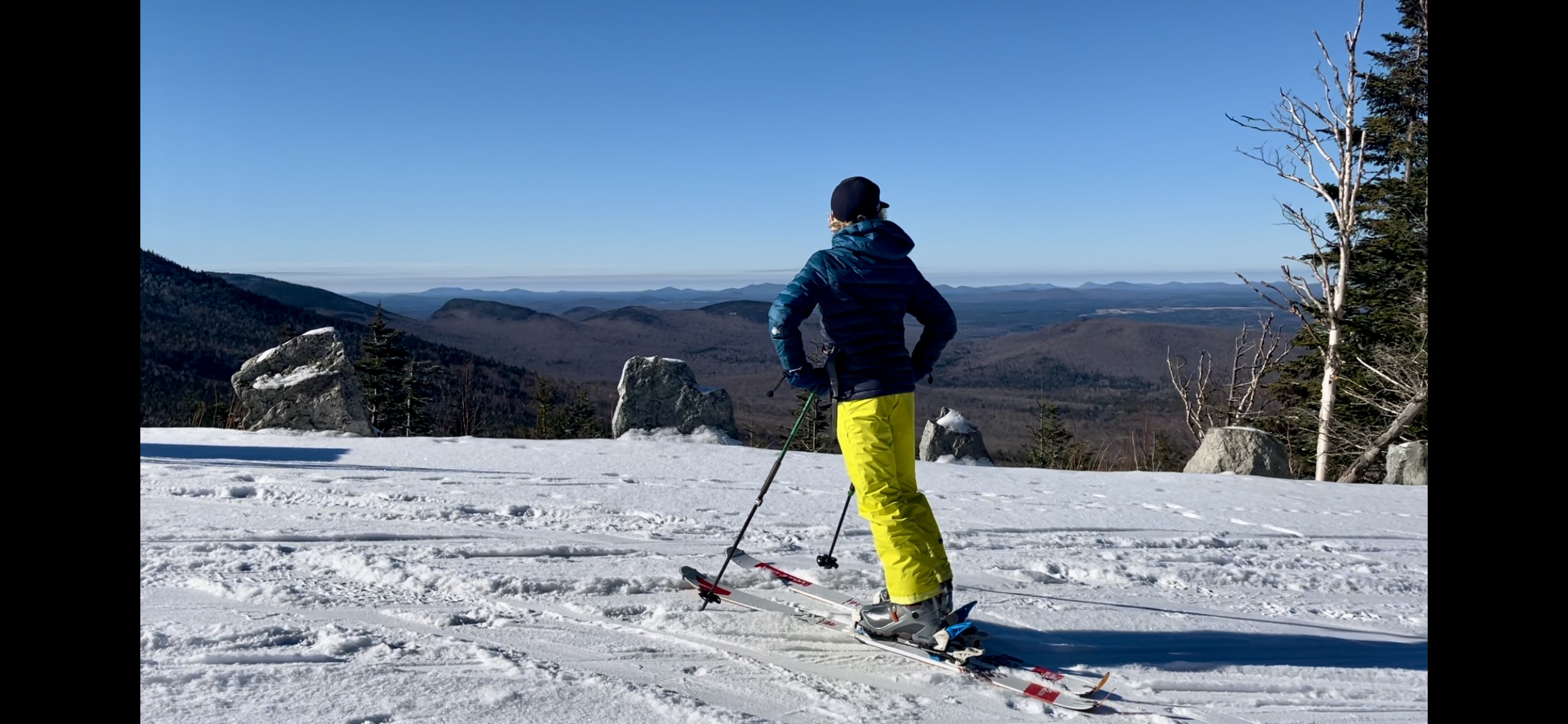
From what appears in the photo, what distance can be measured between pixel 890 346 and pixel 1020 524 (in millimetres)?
3256

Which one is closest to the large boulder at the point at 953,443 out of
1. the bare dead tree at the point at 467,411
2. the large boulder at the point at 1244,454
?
the large boulder at the point at 1244,454

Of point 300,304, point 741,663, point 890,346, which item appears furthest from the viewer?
point 300,304

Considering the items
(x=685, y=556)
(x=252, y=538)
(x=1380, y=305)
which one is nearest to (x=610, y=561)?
(x=685, y=556)

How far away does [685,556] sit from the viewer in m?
5.09

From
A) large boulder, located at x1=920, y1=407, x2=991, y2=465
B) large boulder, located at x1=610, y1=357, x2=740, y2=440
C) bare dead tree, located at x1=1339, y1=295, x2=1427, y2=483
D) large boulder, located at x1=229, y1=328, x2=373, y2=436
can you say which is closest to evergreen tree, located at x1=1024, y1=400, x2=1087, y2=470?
bare dead tree, located at x1=1339, y1=295, x2=1427, y2=483

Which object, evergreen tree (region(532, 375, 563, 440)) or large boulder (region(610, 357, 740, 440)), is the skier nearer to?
large boulder (region(610, 357, 740, 440))

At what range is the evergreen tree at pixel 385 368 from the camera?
28156mm

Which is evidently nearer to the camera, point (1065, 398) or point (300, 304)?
point (1065, 398)

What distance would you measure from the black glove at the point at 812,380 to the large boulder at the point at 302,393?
8.91m

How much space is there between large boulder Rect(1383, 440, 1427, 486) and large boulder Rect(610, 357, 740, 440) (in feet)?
29.4

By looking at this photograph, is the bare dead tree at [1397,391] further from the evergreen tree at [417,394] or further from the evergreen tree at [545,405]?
the evergreen tree at [417,394]

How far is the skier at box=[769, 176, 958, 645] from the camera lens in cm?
363

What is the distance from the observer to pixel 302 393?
36.3ft
